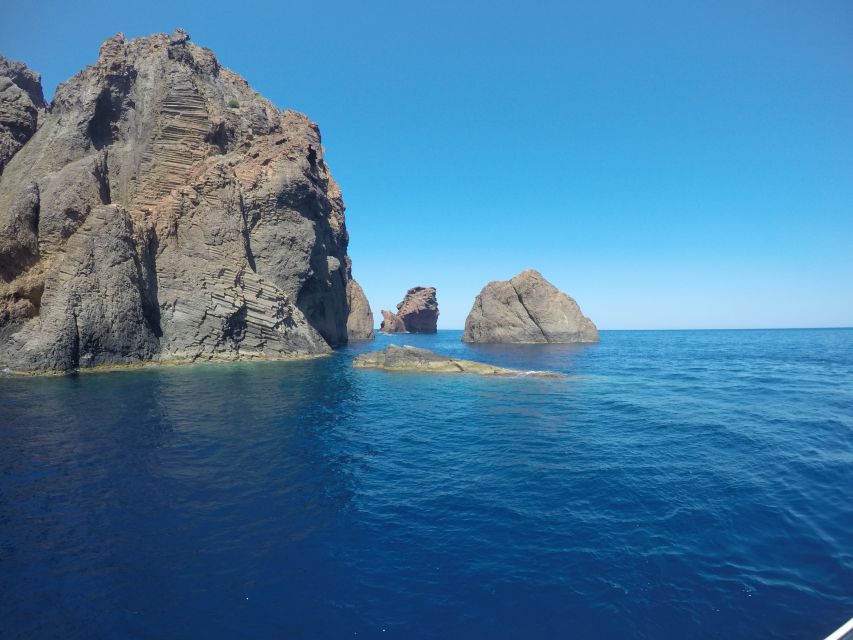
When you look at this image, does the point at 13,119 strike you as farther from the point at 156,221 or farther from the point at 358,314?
the point at 358,314

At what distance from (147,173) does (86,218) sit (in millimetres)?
11789

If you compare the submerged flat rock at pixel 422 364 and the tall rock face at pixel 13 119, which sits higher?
the tall rock face at pixel 13 119

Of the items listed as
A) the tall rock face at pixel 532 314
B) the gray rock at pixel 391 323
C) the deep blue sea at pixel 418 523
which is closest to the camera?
the deep blue sea at pixel 418 523

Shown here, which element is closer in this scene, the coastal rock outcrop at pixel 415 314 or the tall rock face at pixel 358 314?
the tall rock face at pixel 358 314

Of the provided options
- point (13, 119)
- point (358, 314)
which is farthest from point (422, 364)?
point (358, 314)

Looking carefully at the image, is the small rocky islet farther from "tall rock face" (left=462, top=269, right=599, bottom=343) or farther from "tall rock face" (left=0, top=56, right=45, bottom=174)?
"tall rock face" (left=462, top=269, right=599, bottom=343)

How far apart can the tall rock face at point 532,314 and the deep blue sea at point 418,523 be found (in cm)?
7577

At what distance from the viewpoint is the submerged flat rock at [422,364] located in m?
43.2

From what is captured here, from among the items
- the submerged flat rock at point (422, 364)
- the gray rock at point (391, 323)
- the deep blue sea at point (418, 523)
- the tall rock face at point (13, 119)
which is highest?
the tall rock face at point (13, 119)

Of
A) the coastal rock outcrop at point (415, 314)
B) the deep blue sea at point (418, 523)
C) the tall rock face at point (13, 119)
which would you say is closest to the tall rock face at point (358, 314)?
the coastal rock outcrop at point (415, 314)

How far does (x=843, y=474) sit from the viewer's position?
16094 mm

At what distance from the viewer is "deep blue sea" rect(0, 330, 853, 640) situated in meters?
8.45

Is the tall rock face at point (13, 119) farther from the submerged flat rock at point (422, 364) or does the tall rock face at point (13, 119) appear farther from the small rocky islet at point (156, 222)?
the submerged flat rock at point (422, 364)

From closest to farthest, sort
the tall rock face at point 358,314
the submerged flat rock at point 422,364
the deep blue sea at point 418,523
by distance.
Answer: the deep blue sea at point 418,523, the submerged flat rock at point 422,364, the tall rock face at point 358,314
